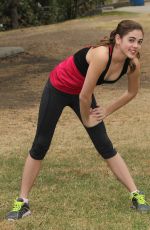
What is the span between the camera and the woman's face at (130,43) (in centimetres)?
393

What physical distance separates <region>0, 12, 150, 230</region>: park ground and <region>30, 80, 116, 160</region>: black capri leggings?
56 centimetres

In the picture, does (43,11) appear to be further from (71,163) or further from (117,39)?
(117,39)

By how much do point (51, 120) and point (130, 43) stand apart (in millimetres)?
902

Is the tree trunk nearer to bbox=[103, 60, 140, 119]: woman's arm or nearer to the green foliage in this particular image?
the green foliage

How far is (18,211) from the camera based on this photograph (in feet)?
14.3

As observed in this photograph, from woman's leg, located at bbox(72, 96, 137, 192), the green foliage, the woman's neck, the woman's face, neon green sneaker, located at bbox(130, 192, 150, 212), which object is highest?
the woman's face

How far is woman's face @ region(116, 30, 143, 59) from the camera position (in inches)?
155

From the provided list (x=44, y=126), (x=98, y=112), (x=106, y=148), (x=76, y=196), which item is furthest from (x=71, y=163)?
(x=98, y=112)

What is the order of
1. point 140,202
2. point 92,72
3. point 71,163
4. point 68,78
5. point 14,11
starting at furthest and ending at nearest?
1. point 14,11
2. point 71,163
3. point 140,202
4. point 68,78
5. point 92,72

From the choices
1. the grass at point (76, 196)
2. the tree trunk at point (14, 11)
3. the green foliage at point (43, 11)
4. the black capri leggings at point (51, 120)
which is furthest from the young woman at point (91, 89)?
the green foliage at point (43, 11)

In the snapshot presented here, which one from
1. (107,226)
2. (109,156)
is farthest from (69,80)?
(107,226)

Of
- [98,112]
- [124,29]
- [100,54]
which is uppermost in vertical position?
[124,29]

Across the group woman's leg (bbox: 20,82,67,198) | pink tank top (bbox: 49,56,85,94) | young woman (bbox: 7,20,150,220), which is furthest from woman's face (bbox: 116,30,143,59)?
woman's leg (bbox: 20,82,67,198)

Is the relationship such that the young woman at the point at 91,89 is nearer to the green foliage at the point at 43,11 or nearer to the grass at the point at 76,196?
the grass at the point at 76,196
